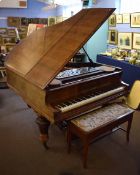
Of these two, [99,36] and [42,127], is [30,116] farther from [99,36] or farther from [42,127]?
[99,36]

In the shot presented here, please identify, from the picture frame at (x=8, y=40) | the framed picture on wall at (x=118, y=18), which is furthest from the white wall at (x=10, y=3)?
the framed picture on wall at (x=118, y=18)

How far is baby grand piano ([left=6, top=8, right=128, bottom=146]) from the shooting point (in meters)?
2.25

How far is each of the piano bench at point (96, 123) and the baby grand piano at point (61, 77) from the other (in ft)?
0.36

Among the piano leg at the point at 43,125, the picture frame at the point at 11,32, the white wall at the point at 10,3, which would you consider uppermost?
the white wall at the point at 10,3

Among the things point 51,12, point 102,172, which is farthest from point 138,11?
point 51,12

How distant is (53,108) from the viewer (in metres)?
2.23

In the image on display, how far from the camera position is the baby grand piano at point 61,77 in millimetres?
2254

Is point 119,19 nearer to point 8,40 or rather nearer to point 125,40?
point 125,40

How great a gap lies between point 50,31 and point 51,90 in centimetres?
100

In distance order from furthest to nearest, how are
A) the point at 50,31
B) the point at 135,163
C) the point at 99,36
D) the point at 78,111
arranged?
the point at 99,36 → the point at 50,31 → the point at 135,163 → the point at 78,111

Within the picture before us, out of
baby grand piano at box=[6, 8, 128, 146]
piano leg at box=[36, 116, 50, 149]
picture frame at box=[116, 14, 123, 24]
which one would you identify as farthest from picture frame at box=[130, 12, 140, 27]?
piano leg at box=[36, 116, 50, 149]

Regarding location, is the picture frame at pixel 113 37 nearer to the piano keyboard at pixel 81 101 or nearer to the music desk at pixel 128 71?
the music desk at pixel 128 71

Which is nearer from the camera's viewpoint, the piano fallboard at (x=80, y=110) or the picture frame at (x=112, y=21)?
the piano fallboard at (x=80, y=110)

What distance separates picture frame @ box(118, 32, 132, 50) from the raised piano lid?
91.7 inches
